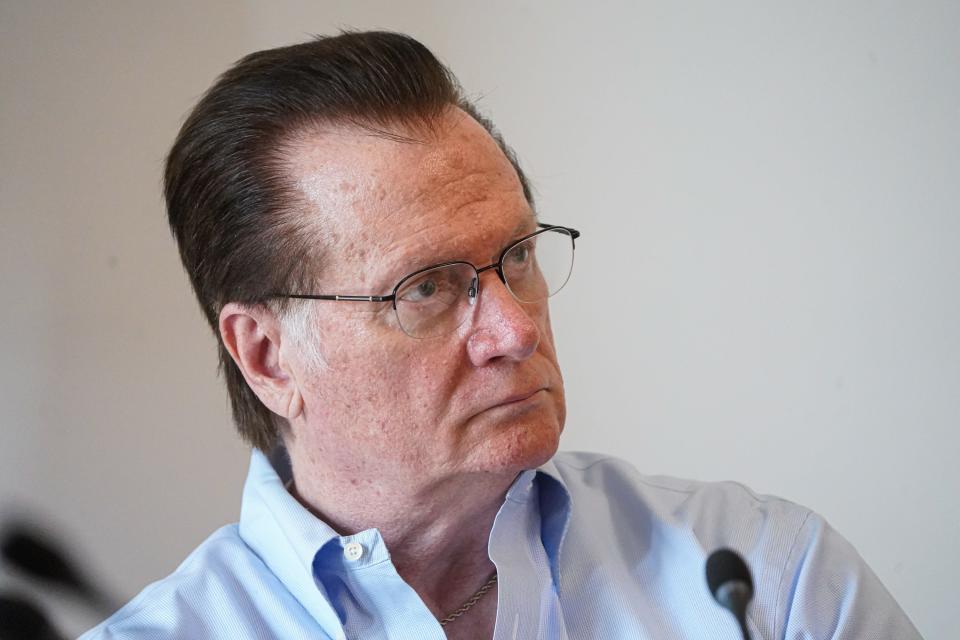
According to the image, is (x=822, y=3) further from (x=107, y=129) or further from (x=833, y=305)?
(x=107, y=129)

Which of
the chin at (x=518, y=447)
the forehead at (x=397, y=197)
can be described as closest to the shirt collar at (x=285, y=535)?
the chin at (x=518, y=447)

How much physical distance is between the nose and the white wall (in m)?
0.93

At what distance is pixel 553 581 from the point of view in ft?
4.29

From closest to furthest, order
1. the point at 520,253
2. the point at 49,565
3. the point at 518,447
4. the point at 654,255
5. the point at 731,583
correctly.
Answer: the point at 731,583 → the point at 518,447 → the point at 520,253 → the point at 49,565 → the point at 654,255

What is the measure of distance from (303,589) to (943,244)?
1349mm

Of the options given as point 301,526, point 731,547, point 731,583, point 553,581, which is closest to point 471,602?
point 553,581

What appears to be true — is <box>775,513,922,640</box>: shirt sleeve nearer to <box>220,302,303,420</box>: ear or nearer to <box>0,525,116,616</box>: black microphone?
<box>220,302,303,420</box>: ear

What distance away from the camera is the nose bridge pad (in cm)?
122

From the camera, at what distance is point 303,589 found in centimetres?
126

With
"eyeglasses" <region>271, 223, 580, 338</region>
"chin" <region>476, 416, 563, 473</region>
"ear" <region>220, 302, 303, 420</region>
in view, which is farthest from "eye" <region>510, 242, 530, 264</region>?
"ear" <region>220, 302, 303, 420</region>

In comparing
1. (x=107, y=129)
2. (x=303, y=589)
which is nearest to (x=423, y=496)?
(x=303, y=589)

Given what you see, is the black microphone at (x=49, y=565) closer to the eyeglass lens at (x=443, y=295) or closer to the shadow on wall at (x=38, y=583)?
the shadow on wall at (x=38, y=583)

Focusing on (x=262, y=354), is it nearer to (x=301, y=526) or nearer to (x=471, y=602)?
(x=301, y=526)

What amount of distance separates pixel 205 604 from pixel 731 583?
747 mm
